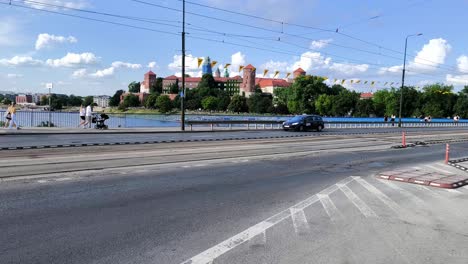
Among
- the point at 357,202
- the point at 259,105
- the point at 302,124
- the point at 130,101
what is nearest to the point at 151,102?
the point at 130,101

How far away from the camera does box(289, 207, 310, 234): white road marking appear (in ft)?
20.5

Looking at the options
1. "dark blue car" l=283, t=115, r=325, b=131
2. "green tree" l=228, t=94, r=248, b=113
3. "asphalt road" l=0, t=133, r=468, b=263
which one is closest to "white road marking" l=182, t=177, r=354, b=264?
"asphalt road" l=0, t=133, r=468, b=263

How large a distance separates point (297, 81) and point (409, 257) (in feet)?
411

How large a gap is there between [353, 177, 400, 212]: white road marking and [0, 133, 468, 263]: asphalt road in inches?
1.0

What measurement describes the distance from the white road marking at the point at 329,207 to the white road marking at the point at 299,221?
488 mm

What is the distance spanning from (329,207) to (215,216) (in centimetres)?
232

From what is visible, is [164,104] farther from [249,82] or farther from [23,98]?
[249,82]

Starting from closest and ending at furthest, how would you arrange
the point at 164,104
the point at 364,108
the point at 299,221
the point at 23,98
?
the point at 299,221 → the point at 364,108 → the point at 23,98 → the point at 164,104

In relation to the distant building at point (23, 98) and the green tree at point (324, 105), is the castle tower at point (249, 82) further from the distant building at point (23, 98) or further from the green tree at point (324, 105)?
the distant building at point (23, 98)

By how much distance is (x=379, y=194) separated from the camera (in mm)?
9281

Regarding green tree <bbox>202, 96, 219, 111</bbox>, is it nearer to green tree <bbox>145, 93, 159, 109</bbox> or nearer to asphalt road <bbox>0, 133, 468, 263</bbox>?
green tree <bbox>145, 93, 159, 109</bbox>

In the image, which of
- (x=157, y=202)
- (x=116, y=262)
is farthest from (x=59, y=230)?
(x=157, y=202)

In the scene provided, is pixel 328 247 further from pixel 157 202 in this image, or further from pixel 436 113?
pixel 436 113

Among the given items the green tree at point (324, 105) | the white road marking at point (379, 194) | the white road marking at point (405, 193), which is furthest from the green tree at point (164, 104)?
the white road marking at point (405, 193)
